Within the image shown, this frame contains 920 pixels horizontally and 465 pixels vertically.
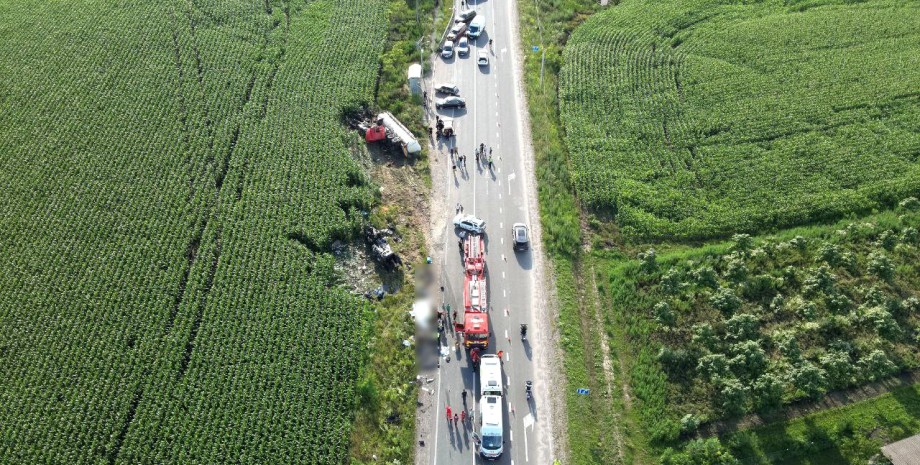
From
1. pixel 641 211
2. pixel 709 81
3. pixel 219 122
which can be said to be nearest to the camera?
pixel 641 211

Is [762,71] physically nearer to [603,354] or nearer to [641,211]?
[641,211]

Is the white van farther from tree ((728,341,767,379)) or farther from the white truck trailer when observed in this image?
tree ((728,341,767,379))

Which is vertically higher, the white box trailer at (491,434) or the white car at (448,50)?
the white car at (448,50)

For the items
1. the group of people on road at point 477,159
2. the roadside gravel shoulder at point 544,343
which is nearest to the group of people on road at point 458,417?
the roadside gravel shoulder at point 544,343

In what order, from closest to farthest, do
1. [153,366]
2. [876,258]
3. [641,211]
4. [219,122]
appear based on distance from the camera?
[153,366] < [876,258] < [641,211] < [219,122]

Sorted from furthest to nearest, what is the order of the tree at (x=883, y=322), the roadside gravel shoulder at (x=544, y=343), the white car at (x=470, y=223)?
the white car at (x=470, y=223)
the tree at (x=883, y=322)
the roadside gravel shoulder at (x=544, y=343)

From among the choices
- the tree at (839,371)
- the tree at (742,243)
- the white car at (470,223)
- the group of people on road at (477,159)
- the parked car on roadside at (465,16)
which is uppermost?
the parked car on roadside at (465,16)

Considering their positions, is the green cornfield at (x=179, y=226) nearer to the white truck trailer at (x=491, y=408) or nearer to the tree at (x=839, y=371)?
the white truck trailer at (x=491, y=408)

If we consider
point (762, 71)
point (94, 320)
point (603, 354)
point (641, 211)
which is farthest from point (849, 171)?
point (94, 320)
